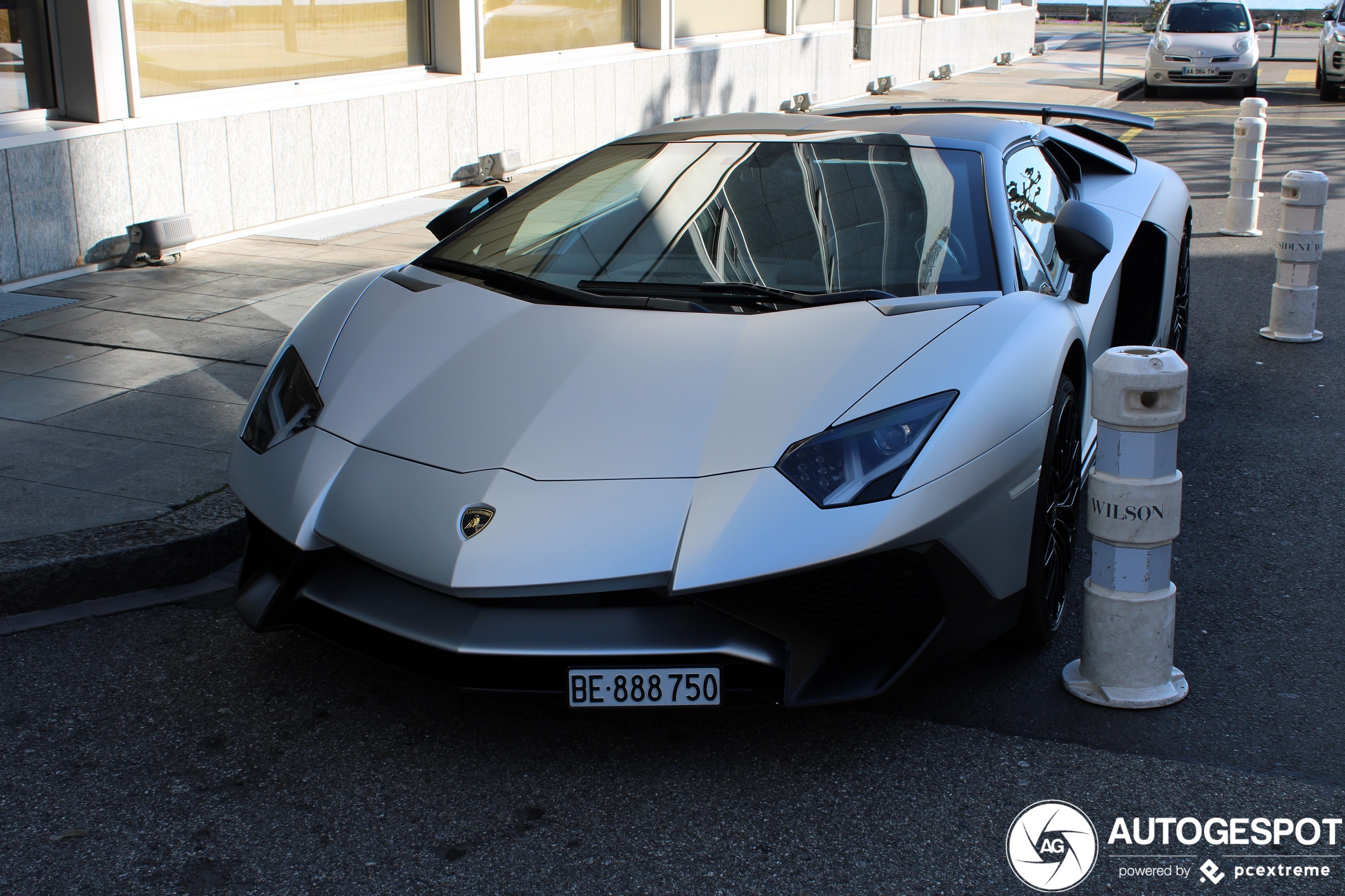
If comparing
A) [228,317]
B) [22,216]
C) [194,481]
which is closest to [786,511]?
[194,481]

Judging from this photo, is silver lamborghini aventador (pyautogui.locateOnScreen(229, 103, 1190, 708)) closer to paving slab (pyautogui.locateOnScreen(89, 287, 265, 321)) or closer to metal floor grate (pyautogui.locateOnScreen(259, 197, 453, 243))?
paving slab (pyautogui.locateOnScreen(89, 287, 265, 321))

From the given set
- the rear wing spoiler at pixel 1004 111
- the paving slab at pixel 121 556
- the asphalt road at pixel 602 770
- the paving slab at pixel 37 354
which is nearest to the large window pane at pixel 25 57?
the paving slab at pixel 37 354

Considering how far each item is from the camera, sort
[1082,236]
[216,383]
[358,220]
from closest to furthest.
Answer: [1082,236] → [216,383] → [358,220]

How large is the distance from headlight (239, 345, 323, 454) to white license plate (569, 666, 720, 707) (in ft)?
3.44

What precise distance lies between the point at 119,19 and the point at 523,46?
16.8 ft

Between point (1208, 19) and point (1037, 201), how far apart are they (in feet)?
69.1

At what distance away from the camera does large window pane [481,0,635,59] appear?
12.0 metres

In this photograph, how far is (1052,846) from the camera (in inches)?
102

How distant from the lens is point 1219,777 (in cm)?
281

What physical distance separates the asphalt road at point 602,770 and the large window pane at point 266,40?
5909 millimetres

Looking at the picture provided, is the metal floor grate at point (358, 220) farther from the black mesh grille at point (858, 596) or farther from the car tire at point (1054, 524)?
the black mesh grille at point (858, 596)

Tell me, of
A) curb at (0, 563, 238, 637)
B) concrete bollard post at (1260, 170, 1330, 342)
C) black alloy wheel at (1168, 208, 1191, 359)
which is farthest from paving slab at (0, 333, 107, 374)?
concrete bollard post at (1260, 170, 1330, 342)

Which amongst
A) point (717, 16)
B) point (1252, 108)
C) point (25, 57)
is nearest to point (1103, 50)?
point (717, 16)

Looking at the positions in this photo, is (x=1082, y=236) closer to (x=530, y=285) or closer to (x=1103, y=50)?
(x=530, y=285)
